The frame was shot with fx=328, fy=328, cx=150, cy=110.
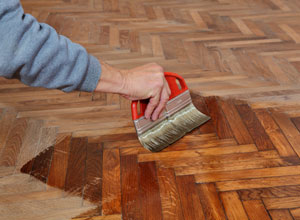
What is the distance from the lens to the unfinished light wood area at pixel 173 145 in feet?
4.65

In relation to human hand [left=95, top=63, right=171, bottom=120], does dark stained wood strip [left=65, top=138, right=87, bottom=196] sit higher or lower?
lower

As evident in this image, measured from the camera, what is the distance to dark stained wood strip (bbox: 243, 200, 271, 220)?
4.42 ft

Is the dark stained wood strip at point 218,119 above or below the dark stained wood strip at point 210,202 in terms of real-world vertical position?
below

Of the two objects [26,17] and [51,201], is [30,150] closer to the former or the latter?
[51,201]

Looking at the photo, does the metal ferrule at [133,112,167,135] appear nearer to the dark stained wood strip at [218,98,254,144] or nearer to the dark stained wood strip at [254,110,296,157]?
the dark stained wood strip at [218,98,254,144]

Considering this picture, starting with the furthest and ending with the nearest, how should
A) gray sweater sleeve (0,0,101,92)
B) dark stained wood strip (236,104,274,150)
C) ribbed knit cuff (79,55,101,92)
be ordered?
dark stained wood strip (236,104,274,150)
ribbed knit cuff (79,55,101,92)
gray sweater sleeve (0,0,101,92)

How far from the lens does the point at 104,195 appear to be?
1.46m

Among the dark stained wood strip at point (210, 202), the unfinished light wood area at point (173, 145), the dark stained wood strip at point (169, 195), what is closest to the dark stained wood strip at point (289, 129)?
the unfinished light wood area at point (173, 145)

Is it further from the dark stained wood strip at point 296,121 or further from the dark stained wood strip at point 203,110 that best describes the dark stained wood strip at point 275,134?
the dark stained wood strip at point 203,110

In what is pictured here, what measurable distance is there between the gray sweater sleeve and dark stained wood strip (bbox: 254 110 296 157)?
3.56ft

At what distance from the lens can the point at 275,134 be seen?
1.77m

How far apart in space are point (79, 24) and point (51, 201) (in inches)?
82.7

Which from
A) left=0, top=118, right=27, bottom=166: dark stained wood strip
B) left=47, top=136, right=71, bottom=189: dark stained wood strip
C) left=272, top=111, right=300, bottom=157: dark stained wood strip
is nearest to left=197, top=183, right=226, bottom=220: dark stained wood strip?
left=272, top=111, right=300, bottom=157: dark stained wood strip

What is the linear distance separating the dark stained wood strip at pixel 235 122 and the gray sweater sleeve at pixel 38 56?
986 mm
